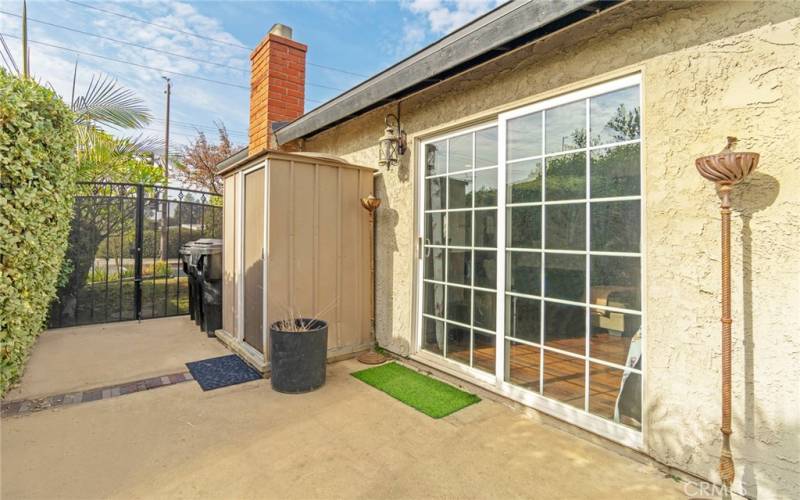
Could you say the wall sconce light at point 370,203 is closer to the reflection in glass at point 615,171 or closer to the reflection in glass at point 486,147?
the reflection in glass at point 486,147

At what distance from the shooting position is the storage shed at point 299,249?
3961 mm

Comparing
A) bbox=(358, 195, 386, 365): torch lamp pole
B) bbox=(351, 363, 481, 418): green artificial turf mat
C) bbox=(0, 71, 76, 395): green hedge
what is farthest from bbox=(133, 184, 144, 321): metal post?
bbox=(351, 363, 481, 418): green artificial turf mat

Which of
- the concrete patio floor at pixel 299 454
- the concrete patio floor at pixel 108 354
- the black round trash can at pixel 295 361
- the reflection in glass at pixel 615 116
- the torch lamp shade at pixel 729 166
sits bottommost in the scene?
the concrete patio floor at pixel 299 454

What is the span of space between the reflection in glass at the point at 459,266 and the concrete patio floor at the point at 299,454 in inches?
47.8

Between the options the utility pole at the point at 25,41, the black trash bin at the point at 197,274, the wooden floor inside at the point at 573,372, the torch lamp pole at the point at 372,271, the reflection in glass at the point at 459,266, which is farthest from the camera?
the black trash bin at the point at 197,274

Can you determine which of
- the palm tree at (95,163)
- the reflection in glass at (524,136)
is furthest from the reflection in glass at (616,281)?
the palm tree at (95,163)

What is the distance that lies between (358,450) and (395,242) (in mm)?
2460

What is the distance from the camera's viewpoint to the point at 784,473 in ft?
6.15

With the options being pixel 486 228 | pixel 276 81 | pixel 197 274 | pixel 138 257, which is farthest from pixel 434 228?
pixel 138 257

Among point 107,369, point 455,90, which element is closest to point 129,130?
point 107,369

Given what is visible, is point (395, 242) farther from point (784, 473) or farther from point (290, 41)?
point (290, 41)

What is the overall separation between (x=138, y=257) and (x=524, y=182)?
21.1 ft

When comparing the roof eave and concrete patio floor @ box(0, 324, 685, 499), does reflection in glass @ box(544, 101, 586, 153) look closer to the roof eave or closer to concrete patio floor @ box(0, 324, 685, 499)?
the roof eave
